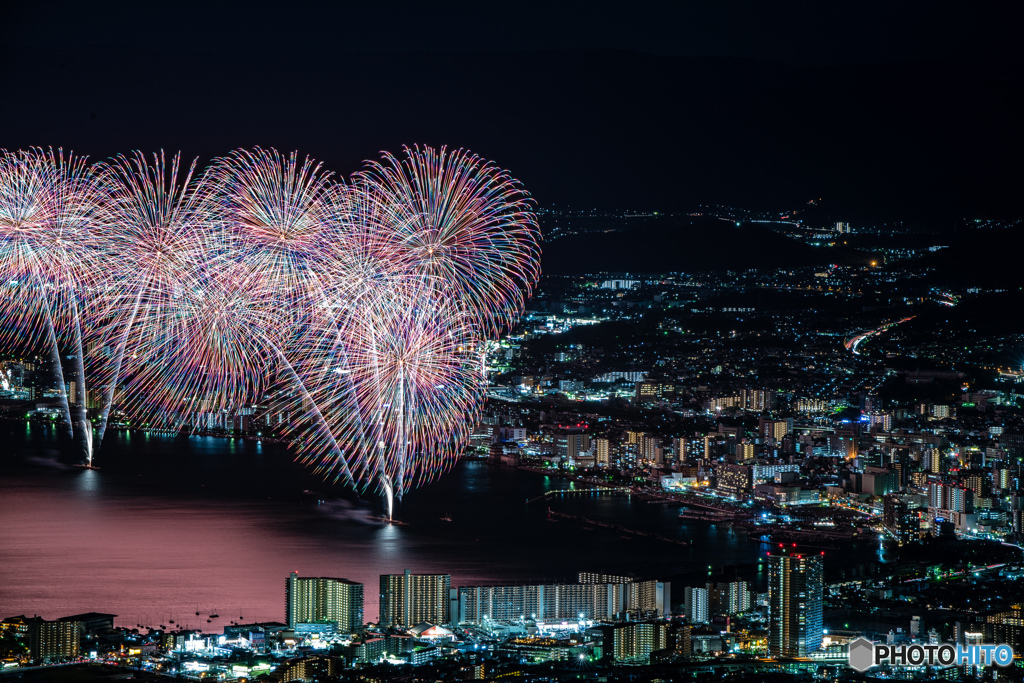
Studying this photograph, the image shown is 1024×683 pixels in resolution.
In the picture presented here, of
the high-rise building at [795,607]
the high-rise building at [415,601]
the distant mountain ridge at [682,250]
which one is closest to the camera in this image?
the high-rise building at [795,607]

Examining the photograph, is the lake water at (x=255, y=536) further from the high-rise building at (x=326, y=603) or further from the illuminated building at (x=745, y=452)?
the illuminated building at (x=745, y=452)

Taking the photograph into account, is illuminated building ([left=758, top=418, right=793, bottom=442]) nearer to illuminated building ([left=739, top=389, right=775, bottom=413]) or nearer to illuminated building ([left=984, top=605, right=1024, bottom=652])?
illuminated building ([left=739, top=389, right=775, bottom=413])

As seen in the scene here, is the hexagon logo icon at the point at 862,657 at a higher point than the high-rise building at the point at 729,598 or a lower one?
lower

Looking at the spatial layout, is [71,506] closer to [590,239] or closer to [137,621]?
[137,621]

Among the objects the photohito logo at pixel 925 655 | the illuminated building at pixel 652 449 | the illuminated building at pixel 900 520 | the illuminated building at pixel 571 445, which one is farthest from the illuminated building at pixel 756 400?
the photohito logo at pixel 925 655

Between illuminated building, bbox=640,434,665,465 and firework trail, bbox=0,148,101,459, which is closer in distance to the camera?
firework trail, bbox=0,148,101,459

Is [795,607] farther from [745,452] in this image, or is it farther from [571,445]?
[571,445]

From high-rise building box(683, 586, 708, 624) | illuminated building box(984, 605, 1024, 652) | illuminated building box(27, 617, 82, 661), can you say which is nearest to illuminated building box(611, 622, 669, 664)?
high-rise building box(683, 586, 708, 624)
